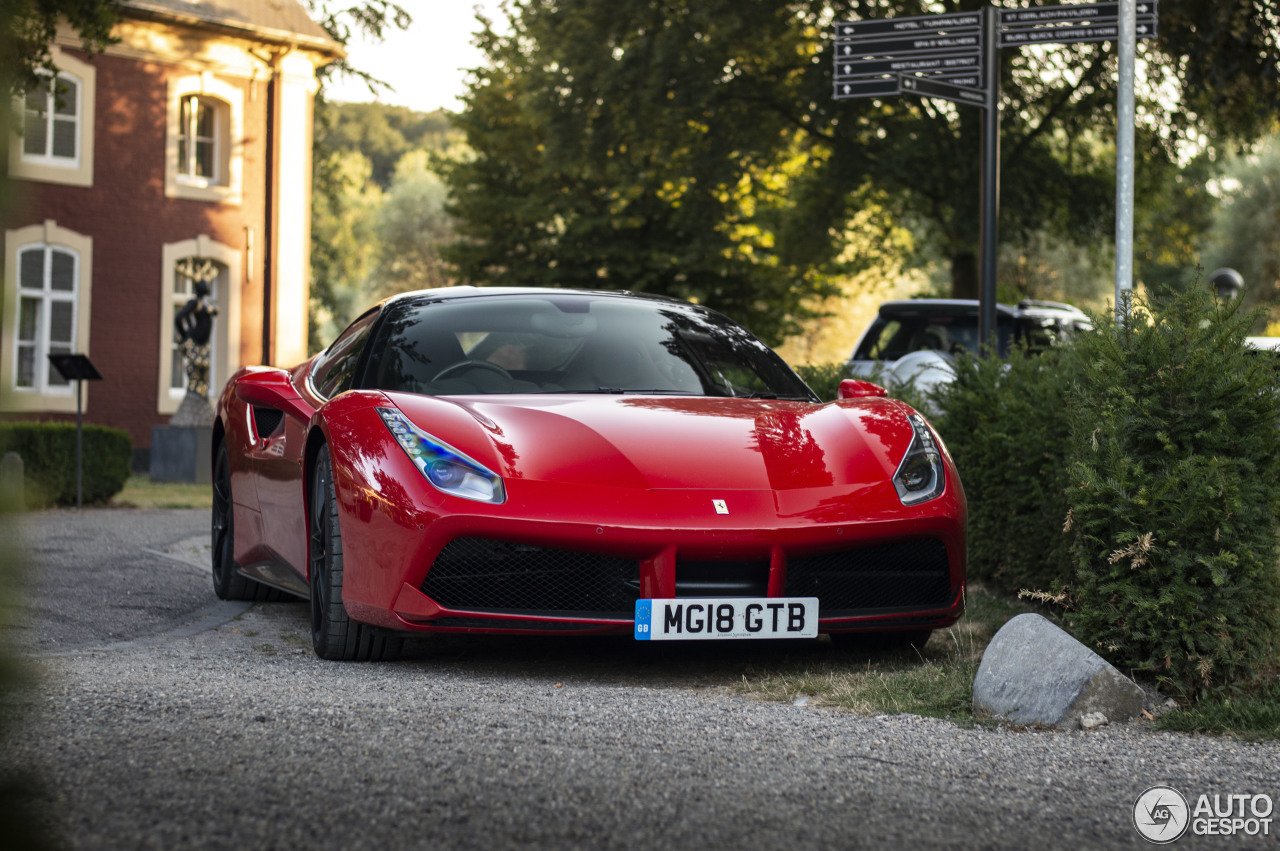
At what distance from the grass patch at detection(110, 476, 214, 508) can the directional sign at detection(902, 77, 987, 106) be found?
7.98m

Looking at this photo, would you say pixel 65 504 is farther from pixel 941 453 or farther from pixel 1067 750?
pixel 1067 750

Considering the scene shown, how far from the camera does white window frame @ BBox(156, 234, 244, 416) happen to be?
25.0 m

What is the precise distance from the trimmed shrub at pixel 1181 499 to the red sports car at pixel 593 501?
599 mm

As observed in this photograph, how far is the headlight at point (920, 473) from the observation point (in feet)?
15.5

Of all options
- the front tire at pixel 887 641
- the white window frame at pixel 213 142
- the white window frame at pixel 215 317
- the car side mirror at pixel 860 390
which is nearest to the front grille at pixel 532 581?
the front tire at pixel 887 641

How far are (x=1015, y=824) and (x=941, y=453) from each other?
91.2 inches

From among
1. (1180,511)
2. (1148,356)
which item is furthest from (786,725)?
(1148,356)

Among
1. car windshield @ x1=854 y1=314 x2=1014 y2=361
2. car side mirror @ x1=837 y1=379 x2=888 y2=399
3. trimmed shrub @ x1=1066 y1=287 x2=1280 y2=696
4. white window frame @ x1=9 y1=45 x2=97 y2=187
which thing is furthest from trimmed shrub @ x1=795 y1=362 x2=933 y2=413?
white window frame @ x1=9 y1=45 x2=97 y2=187

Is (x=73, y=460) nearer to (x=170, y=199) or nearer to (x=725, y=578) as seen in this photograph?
(x=170, y=199)

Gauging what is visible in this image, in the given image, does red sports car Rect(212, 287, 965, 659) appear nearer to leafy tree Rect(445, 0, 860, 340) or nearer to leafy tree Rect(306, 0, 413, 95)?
leafy tree Rect(445, 0, 860, 340)

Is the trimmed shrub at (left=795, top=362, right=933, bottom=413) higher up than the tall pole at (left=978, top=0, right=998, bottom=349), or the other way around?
the tall pole at (left=978, top=0, right=998, bottom=349)

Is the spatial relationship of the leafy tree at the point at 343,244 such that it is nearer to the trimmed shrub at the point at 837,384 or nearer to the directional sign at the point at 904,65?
the directional sign at the point at 904,65

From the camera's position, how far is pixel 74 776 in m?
2.80

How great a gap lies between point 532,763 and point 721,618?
1.36 meters
